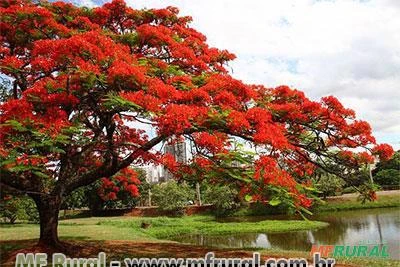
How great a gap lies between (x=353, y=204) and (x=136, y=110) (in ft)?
117

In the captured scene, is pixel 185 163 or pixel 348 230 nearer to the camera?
pixel 185 163

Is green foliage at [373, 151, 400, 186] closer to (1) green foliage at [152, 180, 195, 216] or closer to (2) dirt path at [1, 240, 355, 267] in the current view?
(1) green foliage at [152, 180, 195, 216]

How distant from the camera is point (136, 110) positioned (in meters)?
8.93

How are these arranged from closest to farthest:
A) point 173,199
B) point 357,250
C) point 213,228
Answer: point 357,250, point 213,228, point 173,199

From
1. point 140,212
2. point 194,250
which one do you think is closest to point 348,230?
point 194,250

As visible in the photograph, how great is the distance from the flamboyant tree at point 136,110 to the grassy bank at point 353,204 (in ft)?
93.9

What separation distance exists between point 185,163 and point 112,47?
3689 millimetres

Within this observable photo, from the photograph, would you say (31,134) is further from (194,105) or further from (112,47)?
(194,105)

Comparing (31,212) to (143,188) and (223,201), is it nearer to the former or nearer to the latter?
(143,188)

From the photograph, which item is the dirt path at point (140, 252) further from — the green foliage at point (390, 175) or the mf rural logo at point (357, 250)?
the green foliage at point (390, 175)

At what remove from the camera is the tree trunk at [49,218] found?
1202 cm

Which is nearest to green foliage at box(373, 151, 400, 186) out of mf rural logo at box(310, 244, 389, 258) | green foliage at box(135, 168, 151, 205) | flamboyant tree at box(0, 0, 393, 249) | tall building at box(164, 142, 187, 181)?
green foliage at box(135, 168, 151, 205)

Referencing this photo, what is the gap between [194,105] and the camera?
9.64 meters

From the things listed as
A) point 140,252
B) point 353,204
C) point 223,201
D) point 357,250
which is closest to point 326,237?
point 357,250
